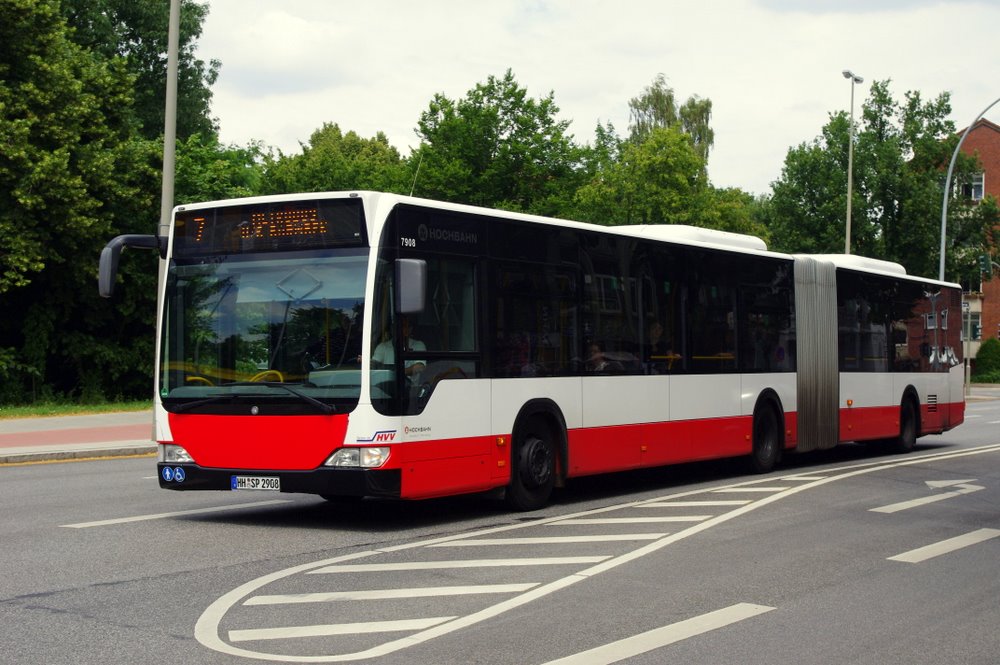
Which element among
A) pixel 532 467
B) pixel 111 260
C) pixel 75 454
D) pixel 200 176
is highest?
pixel 200 176

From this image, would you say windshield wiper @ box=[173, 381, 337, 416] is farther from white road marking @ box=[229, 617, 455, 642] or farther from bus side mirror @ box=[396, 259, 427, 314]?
white road marking @ box=[229, 617, 455, 642]

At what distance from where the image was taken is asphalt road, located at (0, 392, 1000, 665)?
21.8ft

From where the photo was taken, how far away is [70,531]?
35.3ft

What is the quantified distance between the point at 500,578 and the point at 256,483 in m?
3.23

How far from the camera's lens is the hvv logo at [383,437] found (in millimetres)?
10672

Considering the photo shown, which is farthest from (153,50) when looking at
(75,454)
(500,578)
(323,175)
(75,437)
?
(500,578)

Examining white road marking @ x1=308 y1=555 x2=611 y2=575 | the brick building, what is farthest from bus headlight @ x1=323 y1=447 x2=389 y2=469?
the brick building

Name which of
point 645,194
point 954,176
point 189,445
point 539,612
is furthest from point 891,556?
point 954,176

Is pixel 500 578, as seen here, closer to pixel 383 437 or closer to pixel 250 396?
pixel 383 437

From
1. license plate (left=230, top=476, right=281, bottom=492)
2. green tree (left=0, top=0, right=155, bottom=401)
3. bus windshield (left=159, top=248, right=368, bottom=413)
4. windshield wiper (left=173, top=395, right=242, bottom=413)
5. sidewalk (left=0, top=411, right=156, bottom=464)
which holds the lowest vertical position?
sidewalk (left=0, top=411, right=156, bottom=464)

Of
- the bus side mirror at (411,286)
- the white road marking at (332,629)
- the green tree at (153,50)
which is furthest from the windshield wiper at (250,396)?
the green tree at (153,50)

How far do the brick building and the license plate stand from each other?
7090cm

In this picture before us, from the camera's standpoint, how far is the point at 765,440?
17.8 metres

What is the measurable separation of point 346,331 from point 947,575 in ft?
16.8
